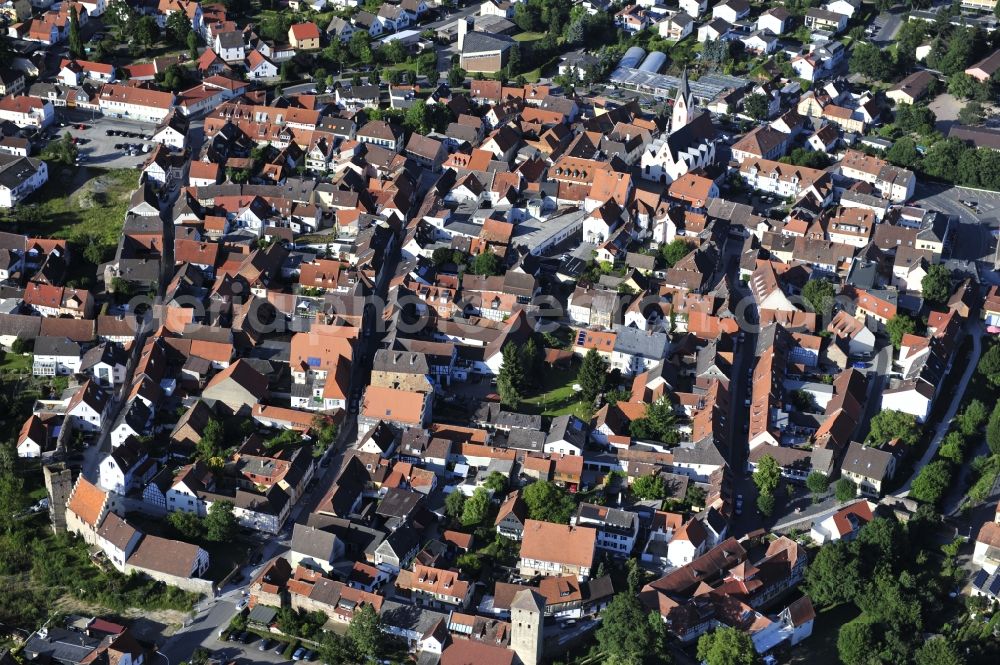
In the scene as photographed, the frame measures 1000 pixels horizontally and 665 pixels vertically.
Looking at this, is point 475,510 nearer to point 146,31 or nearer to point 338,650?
Result: point 338,650

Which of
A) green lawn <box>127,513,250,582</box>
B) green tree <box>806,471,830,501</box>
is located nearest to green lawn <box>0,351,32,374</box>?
green lawn <box>127,513,250,582</box>

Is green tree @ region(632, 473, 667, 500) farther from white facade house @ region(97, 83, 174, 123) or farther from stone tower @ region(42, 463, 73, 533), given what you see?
white facade house @ region(97, 83, 174, 123)

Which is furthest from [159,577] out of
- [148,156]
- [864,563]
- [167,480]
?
[148,156]

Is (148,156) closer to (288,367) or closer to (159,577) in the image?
(288,367)

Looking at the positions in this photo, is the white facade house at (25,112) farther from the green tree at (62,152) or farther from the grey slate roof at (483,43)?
the grey slate roof at (483,43)

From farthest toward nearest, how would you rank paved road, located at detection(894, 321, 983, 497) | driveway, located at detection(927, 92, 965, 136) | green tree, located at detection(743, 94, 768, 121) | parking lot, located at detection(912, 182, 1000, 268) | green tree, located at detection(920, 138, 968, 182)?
driveway, located at detection(927, 92, 965, 136) → green tree, located at detection(743, 94, 768, 121) → green tree, located at detection(920, 138, 968, 182) → parking lot, located at detection(912, 182, 1000, 268) → paved road, located at detection(894, 321, 983, 497)

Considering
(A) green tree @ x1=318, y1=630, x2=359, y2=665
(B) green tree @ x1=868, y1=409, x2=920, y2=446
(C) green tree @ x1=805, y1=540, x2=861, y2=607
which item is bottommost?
(A) green tree @ x1=318, y1=630, x2=359, y2=665

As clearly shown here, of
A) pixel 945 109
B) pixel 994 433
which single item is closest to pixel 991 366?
pixel 994 433
